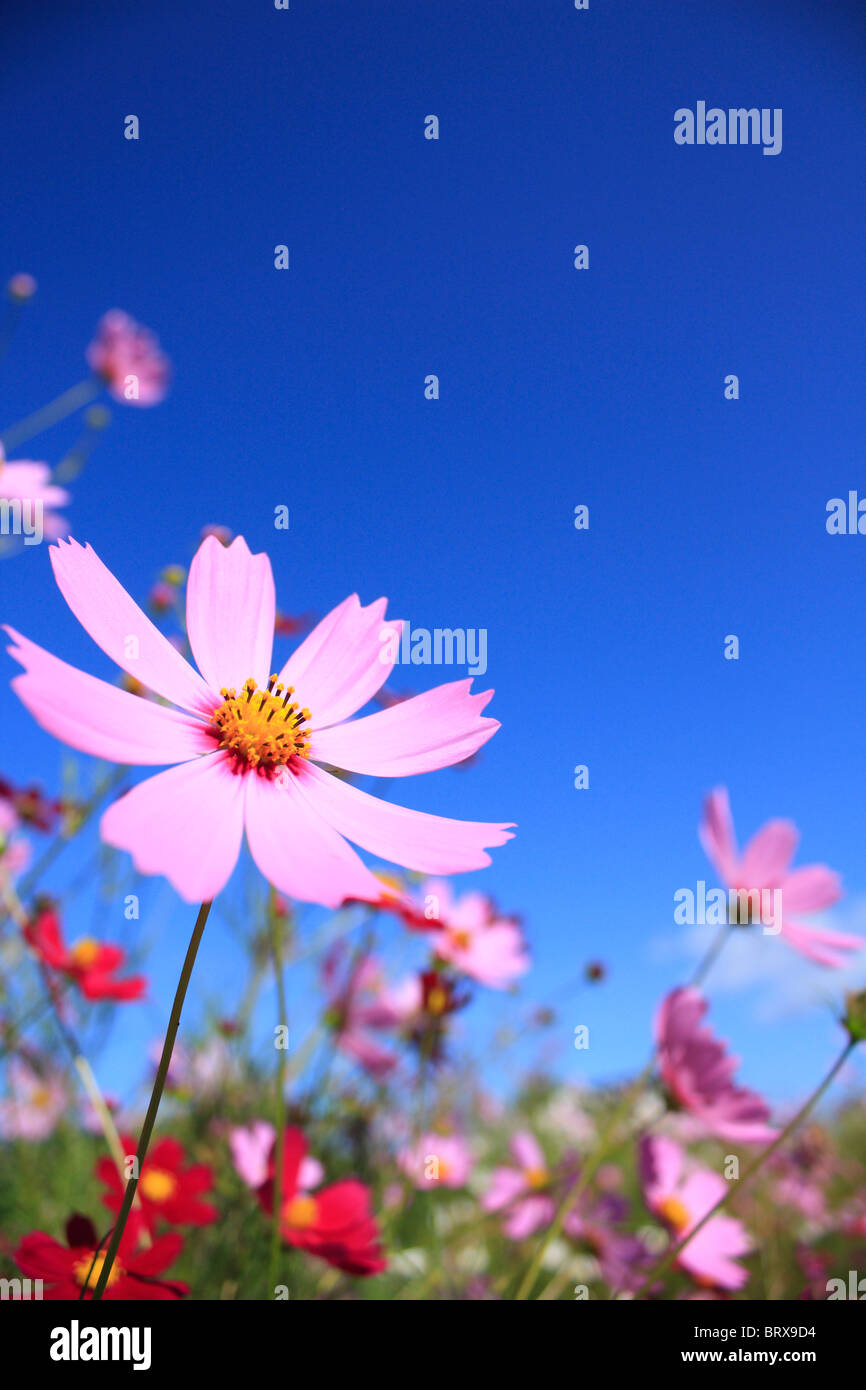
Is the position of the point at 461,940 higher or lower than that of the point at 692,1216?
higher

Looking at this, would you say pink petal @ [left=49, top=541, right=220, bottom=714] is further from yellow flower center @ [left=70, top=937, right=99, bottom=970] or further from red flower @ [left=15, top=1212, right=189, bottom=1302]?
yellow flower center @ [left=70, top=937, right=99, bottom=970]

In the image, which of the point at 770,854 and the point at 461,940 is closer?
the point at 770,854

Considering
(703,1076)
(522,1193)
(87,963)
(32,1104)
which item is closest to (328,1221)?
(703,1076)

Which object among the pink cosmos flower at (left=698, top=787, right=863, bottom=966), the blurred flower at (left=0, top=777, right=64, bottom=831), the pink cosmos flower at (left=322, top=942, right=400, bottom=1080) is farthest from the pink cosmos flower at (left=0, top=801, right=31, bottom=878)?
the pink cosmos flower at (left=698, top=787, right=863, bottom=966)

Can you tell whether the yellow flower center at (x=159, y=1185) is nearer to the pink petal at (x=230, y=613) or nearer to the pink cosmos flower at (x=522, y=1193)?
the pink petal at (x=230, y=613)

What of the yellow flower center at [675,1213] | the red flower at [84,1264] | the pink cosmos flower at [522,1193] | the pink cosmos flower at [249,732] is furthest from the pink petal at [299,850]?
the pink cosmos flower at [522,1193]

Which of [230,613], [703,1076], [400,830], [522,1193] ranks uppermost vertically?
[230,613]

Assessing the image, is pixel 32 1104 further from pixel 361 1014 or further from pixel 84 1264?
pixel 84 1264
